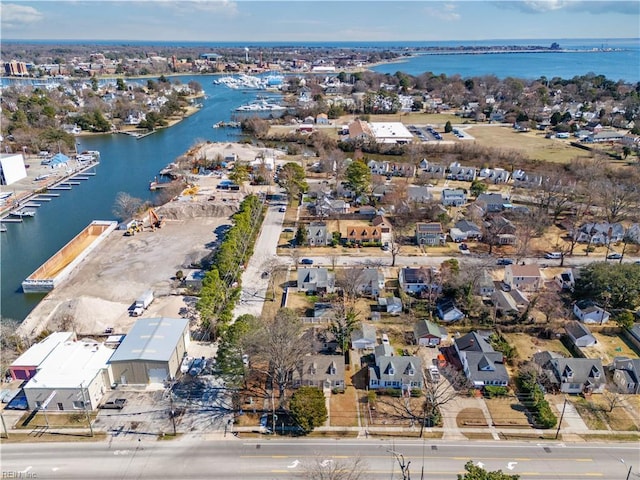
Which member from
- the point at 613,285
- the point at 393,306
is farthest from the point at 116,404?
the point at 613,285

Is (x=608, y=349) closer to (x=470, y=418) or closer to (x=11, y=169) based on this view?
(x=470, y=418)

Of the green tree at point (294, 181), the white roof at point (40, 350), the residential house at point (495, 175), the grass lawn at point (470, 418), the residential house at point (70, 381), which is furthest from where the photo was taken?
the residential house at point (495, 175)

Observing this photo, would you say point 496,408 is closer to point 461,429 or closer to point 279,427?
point 461,429

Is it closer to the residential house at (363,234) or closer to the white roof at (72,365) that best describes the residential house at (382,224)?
the residential house at (363,234)

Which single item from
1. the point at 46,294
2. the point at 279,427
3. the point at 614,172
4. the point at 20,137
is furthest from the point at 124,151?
the point at 614,172

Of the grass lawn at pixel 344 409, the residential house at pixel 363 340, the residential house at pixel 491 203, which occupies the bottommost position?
the grass lawn at pixel 344 409

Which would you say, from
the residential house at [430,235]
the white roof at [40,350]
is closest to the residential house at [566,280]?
the residential house at [430,235]

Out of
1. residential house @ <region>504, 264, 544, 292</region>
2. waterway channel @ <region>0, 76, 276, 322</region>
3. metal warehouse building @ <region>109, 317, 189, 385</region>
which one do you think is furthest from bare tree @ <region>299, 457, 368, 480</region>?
waterway channel @ <region>0, 76, 276, 322</region>
